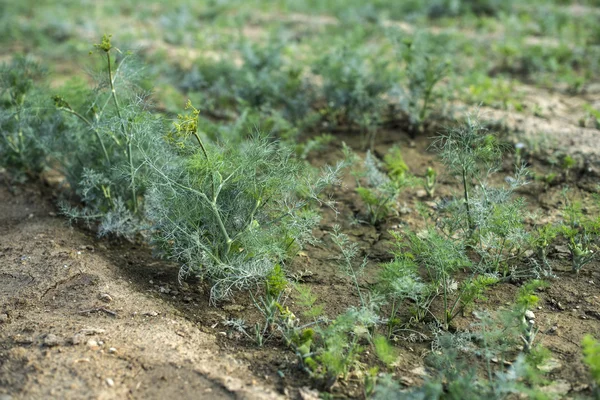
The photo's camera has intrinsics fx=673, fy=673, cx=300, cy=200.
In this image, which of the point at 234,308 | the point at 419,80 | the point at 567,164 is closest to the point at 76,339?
the point at 234,308

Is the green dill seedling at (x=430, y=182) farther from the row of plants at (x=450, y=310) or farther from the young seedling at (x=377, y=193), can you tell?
the row of plants at (x=450, y=310)

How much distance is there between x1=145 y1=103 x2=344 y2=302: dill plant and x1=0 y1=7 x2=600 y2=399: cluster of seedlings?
10 millimetres

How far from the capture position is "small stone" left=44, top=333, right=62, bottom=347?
3.10m

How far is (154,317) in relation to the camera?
3.37m

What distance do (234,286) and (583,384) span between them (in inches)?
70.4

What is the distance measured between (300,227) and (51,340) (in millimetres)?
1321

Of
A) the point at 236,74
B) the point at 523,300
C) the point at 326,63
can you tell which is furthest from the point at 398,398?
the point at 236,74

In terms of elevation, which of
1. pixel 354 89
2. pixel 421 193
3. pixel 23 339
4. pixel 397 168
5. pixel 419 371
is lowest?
pixel 419 371

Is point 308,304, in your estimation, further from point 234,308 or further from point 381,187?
point 381,187

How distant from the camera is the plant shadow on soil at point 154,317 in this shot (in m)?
2.93

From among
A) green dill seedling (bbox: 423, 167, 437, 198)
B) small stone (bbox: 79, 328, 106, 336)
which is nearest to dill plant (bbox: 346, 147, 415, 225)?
green dill seedling (bbox: 423, 167, 437, 198)

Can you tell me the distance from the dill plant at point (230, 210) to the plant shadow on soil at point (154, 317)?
23 cm

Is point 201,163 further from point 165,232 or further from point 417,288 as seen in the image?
point 417,288

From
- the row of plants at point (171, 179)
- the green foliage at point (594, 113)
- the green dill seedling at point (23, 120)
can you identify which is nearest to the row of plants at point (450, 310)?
the row of plants at point (171, 179)
